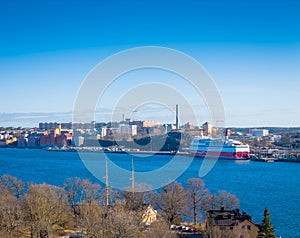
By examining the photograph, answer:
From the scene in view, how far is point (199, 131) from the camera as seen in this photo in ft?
81.8

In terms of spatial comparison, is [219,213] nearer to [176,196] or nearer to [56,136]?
[176,196]

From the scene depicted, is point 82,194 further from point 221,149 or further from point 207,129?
point 207,129

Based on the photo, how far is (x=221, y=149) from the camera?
2031cm

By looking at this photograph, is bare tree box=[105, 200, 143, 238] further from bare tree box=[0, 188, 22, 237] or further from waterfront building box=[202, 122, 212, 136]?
waterfront building box=[202, 122, 212, 136]

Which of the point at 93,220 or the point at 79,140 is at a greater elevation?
the point at 79,140

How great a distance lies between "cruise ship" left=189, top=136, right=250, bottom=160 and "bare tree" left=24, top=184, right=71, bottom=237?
15.6 m

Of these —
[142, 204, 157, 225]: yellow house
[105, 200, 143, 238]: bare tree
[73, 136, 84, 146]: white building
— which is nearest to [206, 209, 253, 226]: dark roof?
[142, 204, 157, 225]: yellow house

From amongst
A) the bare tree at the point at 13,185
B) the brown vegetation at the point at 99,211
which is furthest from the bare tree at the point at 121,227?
the bare tree at the point at 13,185

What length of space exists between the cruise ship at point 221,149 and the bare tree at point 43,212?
15633 mm

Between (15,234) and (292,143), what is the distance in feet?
86.6

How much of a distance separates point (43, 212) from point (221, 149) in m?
16.1

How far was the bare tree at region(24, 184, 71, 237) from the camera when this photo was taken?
15.4 ft

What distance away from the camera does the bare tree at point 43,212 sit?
4.68 meters

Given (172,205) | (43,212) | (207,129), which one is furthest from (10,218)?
(207,129)
